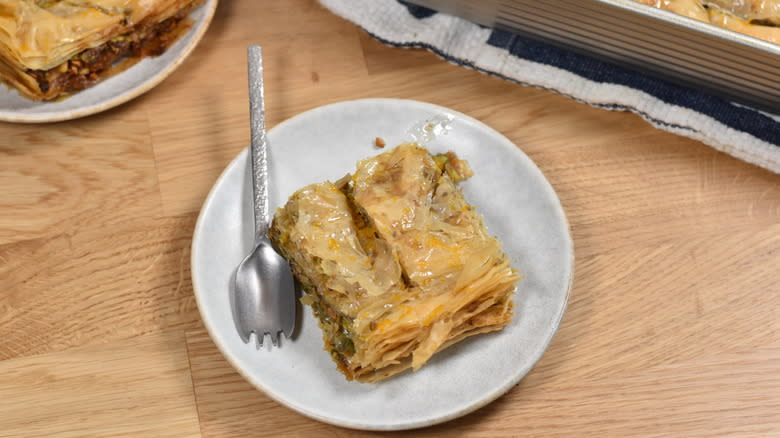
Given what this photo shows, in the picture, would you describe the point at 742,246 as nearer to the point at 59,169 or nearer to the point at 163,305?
the point at 163,305

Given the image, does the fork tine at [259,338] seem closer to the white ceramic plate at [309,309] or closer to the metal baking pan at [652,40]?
the white ceramic plate at [309,309]

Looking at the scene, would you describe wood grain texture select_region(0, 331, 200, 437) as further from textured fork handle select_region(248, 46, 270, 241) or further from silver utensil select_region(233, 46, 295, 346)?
textured fork handle select_region(248, 46, 270, 241)

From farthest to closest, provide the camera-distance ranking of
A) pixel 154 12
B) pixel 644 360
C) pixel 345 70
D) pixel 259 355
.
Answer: pixel 345 70 → pixel 154 12 → pixel 644 360 → pixel 259 355

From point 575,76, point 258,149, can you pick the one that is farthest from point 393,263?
point 575,76

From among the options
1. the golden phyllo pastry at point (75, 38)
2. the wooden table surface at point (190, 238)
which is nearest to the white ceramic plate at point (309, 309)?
the wooden table surface at point (190, 238)

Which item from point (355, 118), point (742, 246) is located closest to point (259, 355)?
point (355, 118)

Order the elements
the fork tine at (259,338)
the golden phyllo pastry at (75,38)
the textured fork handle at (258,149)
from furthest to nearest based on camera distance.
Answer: the golden phyllo pastry at (75,38)
the textured fork handle at (258,149)
the fork tine at (259,338)

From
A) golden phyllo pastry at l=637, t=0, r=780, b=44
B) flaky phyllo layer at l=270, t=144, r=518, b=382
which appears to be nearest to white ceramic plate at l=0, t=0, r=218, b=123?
flaky phyllo layer at l=270, t=144, r=518, b=382
